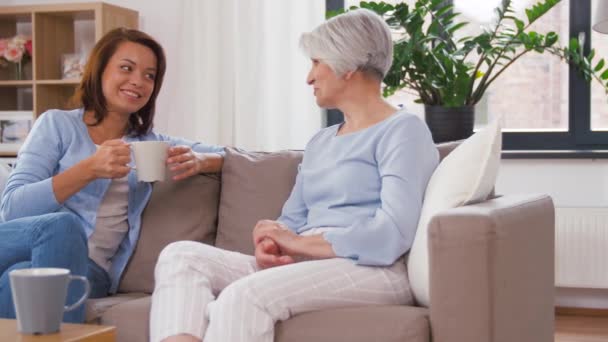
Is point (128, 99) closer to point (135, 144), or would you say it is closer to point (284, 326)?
point (135, 144)

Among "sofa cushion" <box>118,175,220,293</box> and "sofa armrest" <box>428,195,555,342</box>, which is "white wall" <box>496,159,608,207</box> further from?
"sofa armrest" <box>428,195,555,342</box>


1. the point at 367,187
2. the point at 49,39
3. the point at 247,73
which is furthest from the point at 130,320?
the point at 49,39

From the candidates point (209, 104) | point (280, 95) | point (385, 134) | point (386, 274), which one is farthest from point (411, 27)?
point (386, 274)

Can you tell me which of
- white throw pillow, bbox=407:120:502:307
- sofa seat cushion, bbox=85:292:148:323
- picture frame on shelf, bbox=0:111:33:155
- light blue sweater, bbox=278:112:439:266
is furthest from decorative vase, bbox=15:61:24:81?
white throw pillow, bbox=407:120:502:307

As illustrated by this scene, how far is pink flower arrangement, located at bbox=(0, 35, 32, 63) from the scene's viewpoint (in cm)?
419

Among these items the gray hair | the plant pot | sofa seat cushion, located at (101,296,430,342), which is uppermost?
the gray hair

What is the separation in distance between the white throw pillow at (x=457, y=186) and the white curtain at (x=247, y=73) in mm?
2010

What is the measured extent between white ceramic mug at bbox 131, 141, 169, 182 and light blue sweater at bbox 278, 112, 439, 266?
356 mm

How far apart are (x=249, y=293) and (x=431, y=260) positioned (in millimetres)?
367

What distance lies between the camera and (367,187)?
211 cm

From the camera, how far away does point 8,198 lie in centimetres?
231

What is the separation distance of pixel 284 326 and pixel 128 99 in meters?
0.90

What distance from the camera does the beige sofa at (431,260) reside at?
69.6 inches

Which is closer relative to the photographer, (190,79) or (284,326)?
(284,326)
